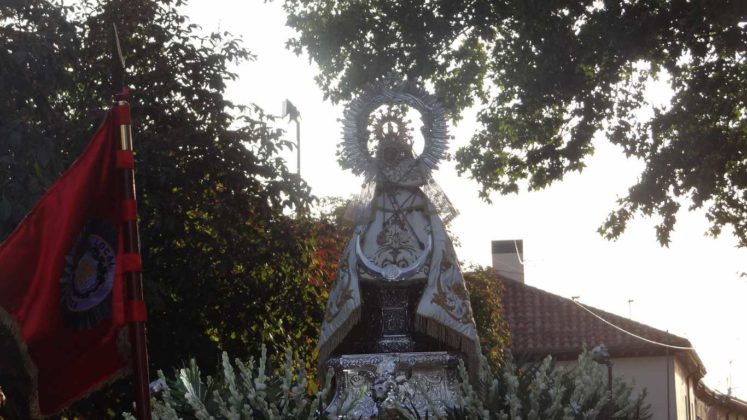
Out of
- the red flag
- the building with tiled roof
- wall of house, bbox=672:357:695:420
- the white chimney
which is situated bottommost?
wall of house, bbox=672:357:695:420

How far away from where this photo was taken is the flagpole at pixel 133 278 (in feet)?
20.9

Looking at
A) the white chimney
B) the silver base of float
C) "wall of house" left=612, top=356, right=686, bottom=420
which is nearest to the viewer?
the silver base of float

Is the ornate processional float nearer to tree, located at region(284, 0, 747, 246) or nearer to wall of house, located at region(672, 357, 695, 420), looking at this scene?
tree, located at region(284, 0, 747, 246)

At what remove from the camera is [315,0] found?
20031 millimetres

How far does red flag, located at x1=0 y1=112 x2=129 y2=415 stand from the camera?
6.67 m

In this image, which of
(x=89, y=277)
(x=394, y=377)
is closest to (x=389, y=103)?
(x=394, y=377)

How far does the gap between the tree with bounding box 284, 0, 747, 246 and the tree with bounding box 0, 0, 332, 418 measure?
184 centimetres

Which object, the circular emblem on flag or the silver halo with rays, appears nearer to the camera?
the circular emblem on flag

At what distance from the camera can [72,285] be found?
22.2ft

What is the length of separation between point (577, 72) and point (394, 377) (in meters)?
8.39

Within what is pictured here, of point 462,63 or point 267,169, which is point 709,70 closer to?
point 462,63

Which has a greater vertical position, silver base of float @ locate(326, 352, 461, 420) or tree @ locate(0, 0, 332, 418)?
tree @ locate(0, 0, 332, 418)

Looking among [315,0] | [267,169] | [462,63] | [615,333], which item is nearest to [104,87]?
[267,169]

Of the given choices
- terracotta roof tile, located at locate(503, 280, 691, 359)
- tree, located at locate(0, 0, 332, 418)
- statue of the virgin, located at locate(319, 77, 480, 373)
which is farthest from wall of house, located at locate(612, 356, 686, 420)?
statue of the virgin, located at locate(319, 77, 480, 373)
